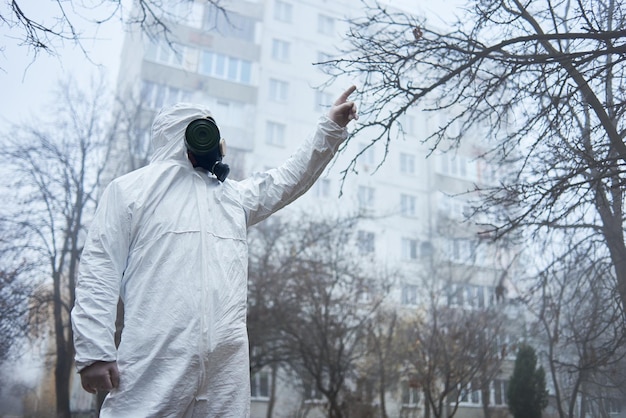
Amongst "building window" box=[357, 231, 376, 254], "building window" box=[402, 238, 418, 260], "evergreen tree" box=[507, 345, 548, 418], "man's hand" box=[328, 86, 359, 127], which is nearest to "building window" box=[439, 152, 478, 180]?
"building window" box=[402, 238, 418, 260]

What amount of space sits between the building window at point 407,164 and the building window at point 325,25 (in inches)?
223

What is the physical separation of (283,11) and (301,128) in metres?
4.89

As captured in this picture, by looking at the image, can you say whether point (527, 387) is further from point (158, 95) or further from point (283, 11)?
point (283, 11)

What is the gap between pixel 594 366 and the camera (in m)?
5.86

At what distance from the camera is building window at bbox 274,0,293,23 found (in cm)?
2262

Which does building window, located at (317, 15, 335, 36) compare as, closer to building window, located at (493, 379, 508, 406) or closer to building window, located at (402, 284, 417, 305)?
building window, located at (402, 284, 417, 305)

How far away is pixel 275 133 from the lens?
21.8 meters

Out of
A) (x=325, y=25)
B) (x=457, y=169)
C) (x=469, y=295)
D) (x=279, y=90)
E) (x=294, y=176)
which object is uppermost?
(x=325, y=25)

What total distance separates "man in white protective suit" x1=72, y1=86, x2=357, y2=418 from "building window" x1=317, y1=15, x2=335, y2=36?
66.5 feet

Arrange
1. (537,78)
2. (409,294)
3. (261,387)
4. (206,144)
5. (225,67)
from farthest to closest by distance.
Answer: (225,67) → (409,294) → (261,387) → (537,78) → (206,144)

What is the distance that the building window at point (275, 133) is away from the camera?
70.4 ft

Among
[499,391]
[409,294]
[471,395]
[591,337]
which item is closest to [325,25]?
[409,294]

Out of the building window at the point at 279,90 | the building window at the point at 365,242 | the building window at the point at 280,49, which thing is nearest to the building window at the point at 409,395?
the building window at the point at 365,242

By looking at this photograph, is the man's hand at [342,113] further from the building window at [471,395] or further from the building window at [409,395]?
the building window at [409,395]
